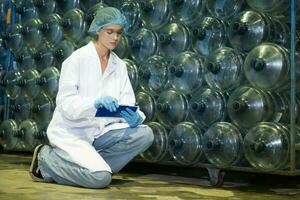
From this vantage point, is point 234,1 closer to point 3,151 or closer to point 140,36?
point 140,36

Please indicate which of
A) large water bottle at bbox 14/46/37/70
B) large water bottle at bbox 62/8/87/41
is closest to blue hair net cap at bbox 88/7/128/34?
large water bottle at bbox 62/8/87/41

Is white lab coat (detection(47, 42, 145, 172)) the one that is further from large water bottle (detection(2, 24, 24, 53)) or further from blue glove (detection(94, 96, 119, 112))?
large water bottle (detection(2, 24, 24, 53))

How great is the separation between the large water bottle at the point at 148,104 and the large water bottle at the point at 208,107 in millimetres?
376

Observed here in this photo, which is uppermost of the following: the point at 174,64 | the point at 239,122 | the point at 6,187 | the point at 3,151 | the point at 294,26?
the point at 294,26

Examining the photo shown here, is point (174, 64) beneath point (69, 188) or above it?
above

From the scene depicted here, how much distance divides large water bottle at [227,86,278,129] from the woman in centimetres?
60

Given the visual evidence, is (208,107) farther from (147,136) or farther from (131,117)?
(131,117)

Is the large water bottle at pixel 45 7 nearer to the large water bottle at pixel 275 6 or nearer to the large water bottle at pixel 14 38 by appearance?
the large water bottle at pixel 14 38

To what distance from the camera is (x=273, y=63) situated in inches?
129

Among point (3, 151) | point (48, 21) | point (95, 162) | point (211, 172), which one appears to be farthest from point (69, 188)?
point (3, 151)

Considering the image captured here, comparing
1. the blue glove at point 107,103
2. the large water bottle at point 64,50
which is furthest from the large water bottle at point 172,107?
the large water bottle at point 64,50

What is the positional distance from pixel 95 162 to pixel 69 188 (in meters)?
0.22

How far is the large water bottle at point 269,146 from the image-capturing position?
320 cm

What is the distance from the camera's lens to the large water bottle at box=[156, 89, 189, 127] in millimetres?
3811
